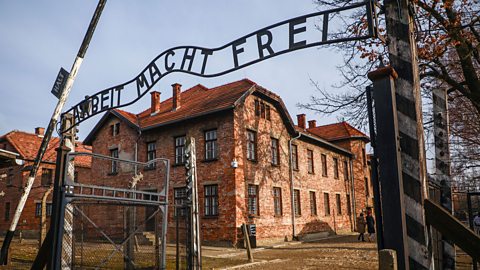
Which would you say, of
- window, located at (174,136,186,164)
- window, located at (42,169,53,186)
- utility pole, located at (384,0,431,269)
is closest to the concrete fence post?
utility pole, located at (384,0,431,269)

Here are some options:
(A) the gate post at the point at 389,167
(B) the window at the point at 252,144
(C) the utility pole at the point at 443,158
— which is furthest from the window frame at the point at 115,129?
(A) the gate post at the point at 389,167

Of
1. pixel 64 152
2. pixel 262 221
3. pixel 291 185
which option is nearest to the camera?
pixel 64 152

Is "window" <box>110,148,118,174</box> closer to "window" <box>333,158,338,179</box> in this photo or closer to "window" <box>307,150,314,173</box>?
"window" <box>307,150,314,173</box>

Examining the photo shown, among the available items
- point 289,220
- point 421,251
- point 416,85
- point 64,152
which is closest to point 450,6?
point 416,85

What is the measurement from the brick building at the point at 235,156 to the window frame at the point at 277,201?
6 centimetres

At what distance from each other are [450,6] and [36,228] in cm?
3064

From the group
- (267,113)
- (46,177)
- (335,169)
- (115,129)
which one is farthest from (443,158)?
(46,177)

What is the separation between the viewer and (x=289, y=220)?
2205 cm

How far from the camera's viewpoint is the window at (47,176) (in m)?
30.8

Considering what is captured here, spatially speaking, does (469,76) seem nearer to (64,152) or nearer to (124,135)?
(64,152)

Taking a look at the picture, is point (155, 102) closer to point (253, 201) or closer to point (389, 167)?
point (253, 201)

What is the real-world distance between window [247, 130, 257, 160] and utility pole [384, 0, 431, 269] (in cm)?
1626

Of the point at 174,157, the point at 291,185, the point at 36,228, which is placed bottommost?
the point at 36,228

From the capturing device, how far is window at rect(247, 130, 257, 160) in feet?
66.1
